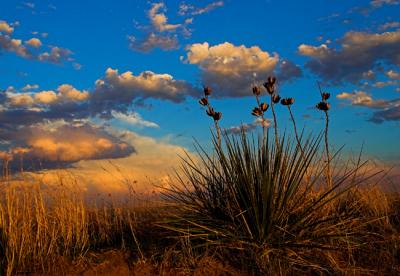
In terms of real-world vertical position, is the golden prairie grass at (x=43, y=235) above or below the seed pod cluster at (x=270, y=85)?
below

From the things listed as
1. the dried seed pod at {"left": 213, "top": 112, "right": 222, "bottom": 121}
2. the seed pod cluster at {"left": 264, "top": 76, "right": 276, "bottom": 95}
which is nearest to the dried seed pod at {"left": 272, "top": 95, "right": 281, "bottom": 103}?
the seed pod cluster at {"left": 264, "top": 76, "right": 276, "bottom": 95}

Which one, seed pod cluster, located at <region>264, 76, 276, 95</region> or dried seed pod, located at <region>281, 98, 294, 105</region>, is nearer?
seed pod cluster, located at <region>264, 76, 276, 95</region>

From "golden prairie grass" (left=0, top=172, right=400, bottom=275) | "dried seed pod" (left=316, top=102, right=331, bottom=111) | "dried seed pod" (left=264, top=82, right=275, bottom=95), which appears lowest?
"golden prairie grass" (left=0, top=172, right=400, bottom=275)

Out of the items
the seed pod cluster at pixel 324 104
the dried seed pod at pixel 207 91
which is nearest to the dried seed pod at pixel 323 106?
the seed pod cluster at pixel 324 104

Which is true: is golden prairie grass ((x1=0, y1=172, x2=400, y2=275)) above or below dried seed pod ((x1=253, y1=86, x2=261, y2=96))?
below

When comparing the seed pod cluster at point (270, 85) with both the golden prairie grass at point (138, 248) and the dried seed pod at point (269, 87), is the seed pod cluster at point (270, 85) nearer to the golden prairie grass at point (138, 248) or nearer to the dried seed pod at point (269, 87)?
the dried seed pod at point (269, 87)

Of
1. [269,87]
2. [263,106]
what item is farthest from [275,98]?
[263,106]

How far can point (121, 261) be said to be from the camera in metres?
5.25

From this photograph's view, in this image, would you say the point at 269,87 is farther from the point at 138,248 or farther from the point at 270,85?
the point at 138,248

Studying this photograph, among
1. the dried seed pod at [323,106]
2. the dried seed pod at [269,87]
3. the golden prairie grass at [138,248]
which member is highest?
the dried seed pod at [269,87]

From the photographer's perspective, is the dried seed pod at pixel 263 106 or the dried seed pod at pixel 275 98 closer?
the dried seed pod at pixel 263 106

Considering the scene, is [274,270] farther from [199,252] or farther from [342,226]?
[342,226]

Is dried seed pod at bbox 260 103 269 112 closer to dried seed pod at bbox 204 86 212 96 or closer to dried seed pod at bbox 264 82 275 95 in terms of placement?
dried seed pod at bbox 264 82 275 95

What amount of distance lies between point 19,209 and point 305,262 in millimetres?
4217
